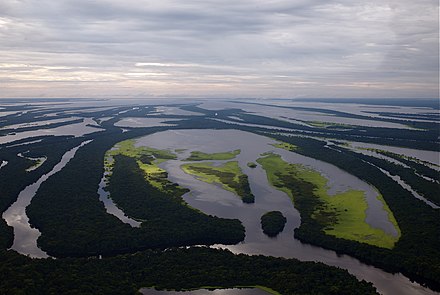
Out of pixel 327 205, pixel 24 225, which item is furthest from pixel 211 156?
pixel 24 225

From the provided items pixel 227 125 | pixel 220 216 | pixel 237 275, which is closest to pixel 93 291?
pixel 237 275

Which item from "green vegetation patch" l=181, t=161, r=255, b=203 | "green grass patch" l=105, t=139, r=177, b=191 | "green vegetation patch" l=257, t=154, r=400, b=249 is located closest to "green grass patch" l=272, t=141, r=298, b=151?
"green vegetation patch" l=181, t=161, r=255, b=203

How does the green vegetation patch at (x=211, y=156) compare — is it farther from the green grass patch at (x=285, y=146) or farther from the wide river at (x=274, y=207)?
the green grass patch at (x=285, y=146)

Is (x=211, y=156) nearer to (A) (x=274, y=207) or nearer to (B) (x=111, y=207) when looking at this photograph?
(A) (x=274, y=207)

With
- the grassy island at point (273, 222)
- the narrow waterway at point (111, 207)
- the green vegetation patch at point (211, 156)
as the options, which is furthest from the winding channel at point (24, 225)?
the green vegetation patch at point (211, 156)

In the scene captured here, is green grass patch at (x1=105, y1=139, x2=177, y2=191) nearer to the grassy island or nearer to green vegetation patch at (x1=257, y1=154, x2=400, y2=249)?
green vegetation patch at (x1=257, y1=154, x2=400, y2=249)

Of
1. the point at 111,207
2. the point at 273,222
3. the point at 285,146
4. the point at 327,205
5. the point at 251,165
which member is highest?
the point at 285,146
